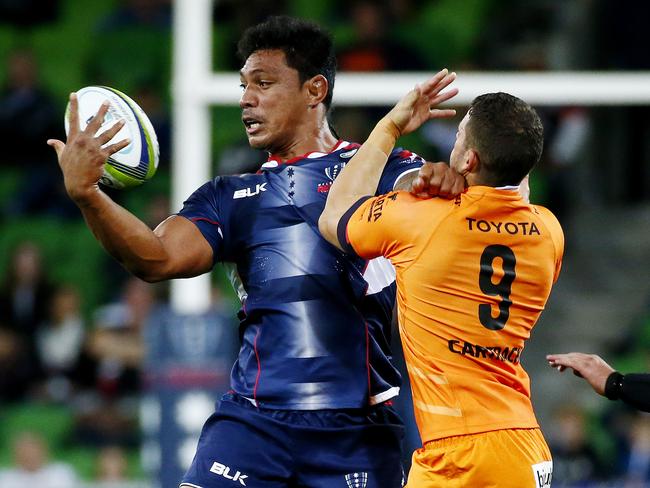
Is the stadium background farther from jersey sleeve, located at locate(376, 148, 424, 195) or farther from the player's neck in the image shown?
jersey sleeve, located at locate(376, 148, 424, 195)

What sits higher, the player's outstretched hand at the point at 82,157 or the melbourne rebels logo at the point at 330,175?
the player's outstretched hand at the point at 82,157

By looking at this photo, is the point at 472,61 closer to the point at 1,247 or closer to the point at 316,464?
the point at 1,247

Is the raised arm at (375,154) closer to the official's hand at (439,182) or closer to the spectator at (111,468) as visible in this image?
the official's hand at (439,182)

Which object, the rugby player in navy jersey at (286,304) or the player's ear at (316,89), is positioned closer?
the rugby player in navy jersey at (286,304)

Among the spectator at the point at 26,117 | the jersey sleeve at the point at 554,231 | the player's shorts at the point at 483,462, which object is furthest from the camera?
the spectator at the point at 26,117

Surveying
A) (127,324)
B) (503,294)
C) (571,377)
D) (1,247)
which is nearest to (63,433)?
(127,324)

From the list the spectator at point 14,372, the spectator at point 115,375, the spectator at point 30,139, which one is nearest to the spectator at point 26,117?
the spectator at point 30,139

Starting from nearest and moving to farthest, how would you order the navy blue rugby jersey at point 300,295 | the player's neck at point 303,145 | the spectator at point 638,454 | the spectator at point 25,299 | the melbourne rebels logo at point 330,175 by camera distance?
the navy blue rugby jersey at point 300,295
the melbourne rebels logo at point 330,175
the player's neck at point 303,145
the spectator at point 638,454
the spectator at point 25,299

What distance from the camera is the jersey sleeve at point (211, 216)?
13.1ft

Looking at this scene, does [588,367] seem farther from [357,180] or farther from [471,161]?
[357,180]

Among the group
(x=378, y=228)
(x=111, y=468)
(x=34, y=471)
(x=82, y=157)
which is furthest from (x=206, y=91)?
(x=378, y=228)

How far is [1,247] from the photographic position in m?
9.76

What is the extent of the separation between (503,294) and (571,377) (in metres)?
6.37

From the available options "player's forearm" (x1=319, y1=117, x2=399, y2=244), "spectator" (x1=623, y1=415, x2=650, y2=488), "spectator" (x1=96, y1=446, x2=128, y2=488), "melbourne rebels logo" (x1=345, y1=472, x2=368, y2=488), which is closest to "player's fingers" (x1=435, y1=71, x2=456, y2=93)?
"player's forearm" (x1=319, y1=117, x2=399, y2=244)
